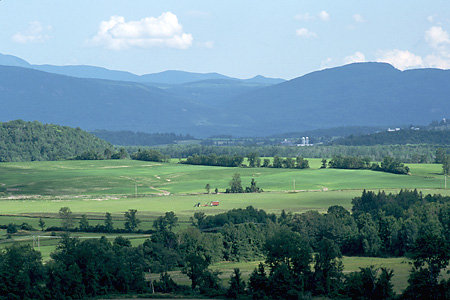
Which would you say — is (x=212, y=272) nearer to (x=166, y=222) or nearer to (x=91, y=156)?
(x=166, y=222)

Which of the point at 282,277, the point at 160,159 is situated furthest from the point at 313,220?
the point at 160,159

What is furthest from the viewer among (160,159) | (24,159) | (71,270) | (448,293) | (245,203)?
(24,159)

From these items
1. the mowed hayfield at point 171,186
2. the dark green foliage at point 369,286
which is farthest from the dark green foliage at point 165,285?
the mowed hayfield at point 171,186

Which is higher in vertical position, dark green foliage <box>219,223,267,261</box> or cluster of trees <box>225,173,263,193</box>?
cluster of trees <box>225,173,263,193</box>

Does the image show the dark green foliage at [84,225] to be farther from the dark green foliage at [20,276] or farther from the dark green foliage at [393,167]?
the dark green foliage at [393,167]

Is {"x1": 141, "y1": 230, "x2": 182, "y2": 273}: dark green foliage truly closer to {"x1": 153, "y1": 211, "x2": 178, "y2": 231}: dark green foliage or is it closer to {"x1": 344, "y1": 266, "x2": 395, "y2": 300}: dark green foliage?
{"x1": 153, "y1": 211, "x2": 178, "y2": 231}: dark green foliage

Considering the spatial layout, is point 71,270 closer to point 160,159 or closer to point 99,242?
point 99,242

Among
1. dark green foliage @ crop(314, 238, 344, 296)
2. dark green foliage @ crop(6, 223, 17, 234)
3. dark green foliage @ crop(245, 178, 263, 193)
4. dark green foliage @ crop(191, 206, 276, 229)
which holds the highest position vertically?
dark green foliage @ crop(245, 178, 263, 193)

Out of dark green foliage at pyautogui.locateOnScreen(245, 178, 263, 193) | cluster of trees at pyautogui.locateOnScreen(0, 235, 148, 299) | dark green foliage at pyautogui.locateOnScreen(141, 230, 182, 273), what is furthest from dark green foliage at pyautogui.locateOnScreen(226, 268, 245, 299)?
dark green foliage at pyautogui.locateOnScreen(245, 178, 263, 193)
